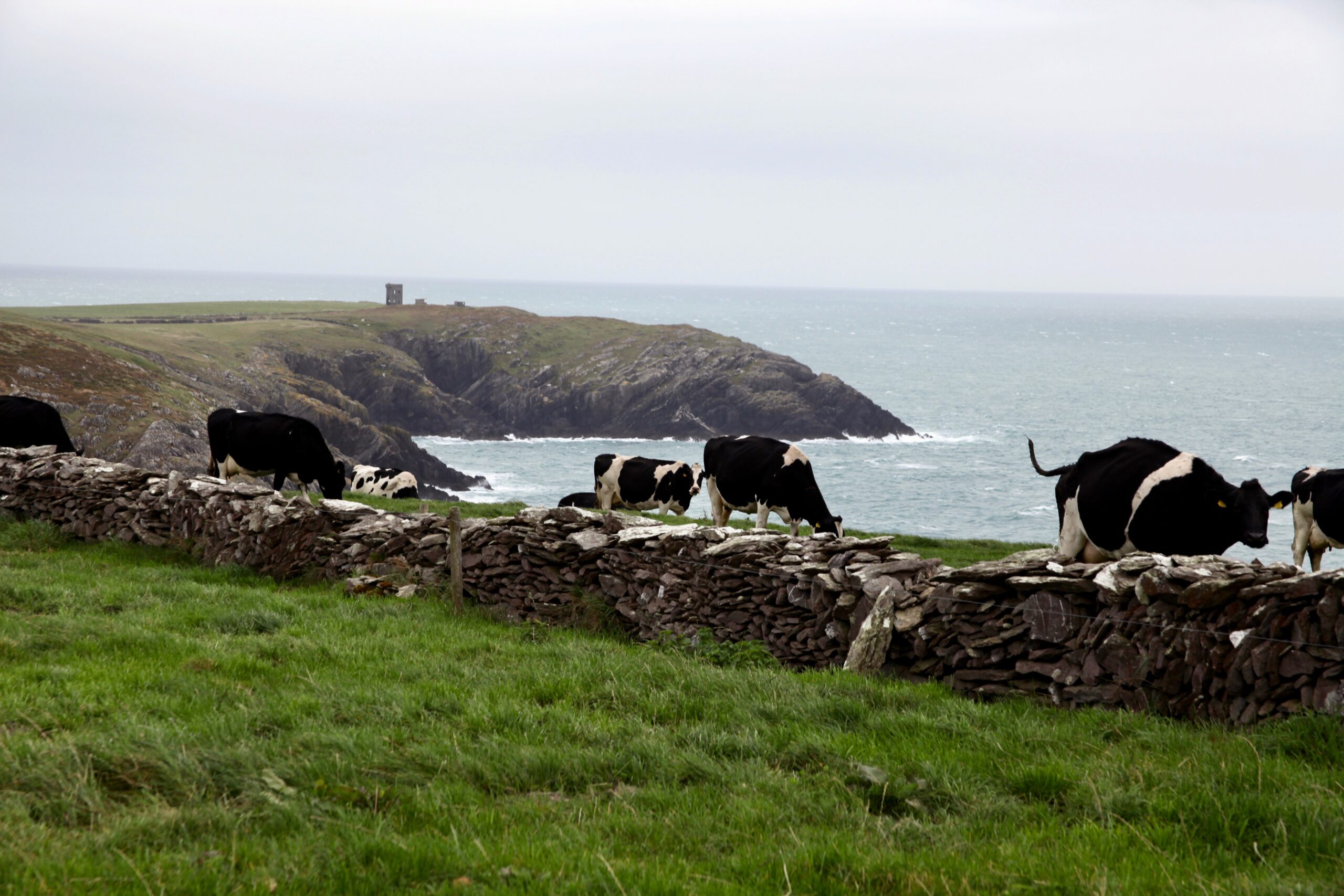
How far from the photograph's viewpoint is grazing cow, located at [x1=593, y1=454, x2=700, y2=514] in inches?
1050

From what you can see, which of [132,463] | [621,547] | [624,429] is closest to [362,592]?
[621,547]

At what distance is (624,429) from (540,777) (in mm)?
94873

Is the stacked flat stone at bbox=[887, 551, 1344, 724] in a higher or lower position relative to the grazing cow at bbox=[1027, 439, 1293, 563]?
lower

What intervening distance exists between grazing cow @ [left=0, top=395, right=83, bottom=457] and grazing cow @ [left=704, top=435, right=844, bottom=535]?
14.2 metres

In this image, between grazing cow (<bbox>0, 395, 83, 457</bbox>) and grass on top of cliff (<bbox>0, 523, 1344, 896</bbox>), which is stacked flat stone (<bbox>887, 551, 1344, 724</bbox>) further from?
grazing cow (<bbox>0, 395, 83, 457</bbox>)

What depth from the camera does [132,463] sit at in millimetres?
40500

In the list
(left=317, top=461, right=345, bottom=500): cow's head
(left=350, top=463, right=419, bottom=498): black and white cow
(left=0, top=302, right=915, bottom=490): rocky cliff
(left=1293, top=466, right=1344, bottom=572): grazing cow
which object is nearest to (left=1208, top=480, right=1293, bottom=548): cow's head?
(left=1293, top=466, right=1344, bottom=572): grazing cow

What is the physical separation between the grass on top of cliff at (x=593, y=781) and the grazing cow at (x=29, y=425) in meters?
15.3

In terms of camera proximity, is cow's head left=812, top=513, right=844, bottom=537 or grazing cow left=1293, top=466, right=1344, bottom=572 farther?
cow's head left=812, top=513, right=844, bottom=537

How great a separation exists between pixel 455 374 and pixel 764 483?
3815 inches

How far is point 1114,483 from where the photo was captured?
1275 centimetres

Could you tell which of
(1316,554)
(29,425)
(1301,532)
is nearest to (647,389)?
(29,425)

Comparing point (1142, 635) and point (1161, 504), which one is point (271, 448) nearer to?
point (1161, 504)

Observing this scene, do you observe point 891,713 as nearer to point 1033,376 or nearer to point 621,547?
point 621,547
